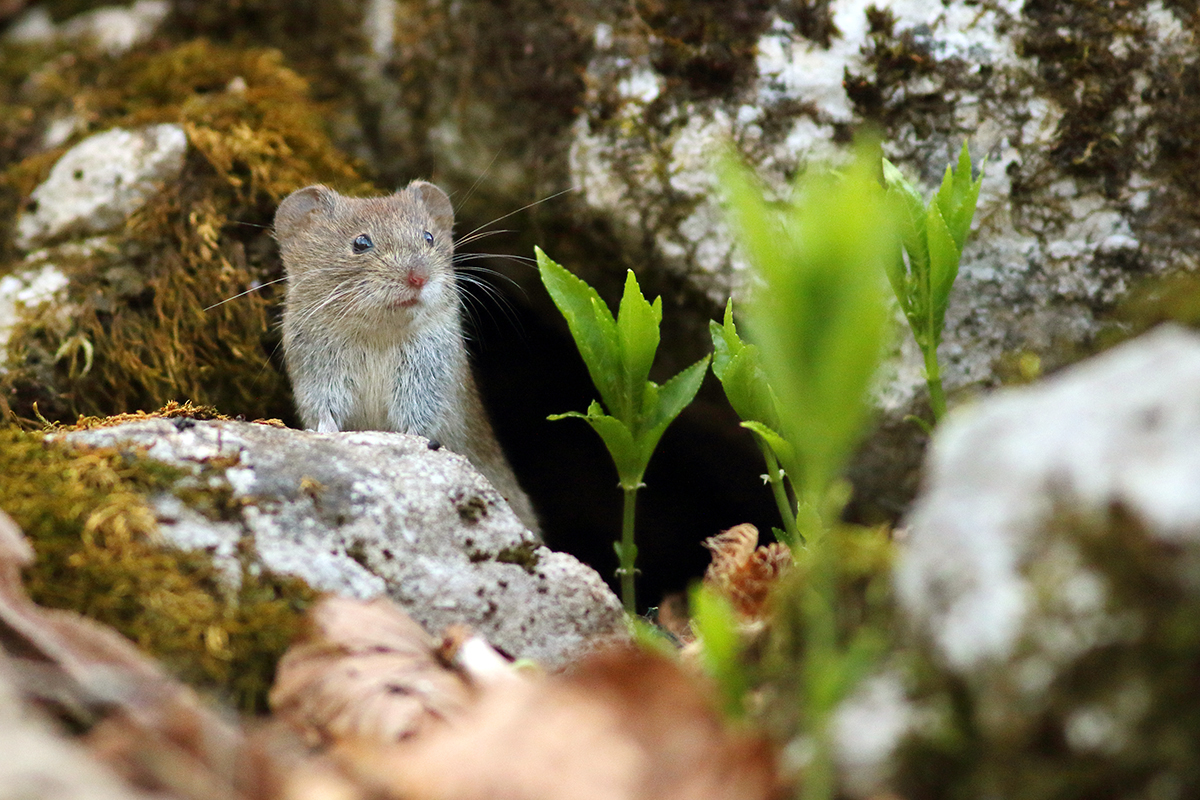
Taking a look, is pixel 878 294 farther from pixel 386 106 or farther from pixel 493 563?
pixel 386 106

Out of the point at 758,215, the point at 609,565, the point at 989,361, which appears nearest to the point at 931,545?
the point at 758,215

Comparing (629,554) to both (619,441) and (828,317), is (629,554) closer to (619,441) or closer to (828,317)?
(619,441)

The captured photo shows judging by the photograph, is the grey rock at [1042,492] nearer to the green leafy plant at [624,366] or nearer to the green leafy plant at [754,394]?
the green leafy plant at [754,394]

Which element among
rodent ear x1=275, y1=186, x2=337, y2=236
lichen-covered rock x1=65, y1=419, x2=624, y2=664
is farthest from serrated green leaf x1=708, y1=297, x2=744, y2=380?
rodent ear x1=275, y1=186, x2=337, y2=236

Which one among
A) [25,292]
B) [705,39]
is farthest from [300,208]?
[705,39]

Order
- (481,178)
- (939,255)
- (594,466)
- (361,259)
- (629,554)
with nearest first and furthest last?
(939,255) → (629,554) → (361,259) → (481,178) → (594,466)

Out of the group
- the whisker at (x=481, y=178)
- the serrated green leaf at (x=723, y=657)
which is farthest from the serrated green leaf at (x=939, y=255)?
the whisker at (x=481, y=178)

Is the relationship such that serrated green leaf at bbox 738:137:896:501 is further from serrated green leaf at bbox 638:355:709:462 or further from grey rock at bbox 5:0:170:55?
grey rock at bbox 5:0:170:55
